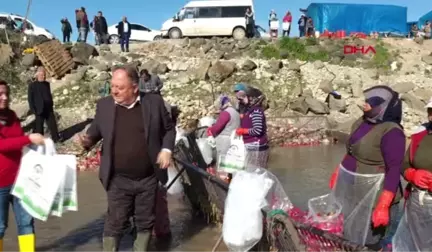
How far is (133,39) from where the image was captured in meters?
28.8

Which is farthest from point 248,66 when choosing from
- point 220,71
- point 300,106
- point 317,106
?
point 317,106

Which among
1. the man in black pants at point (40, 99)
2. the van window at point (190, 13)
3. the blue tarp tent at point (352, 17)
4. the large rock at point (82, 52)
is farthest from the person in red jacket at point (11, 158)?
the blue tarp tent at point (352, 17)

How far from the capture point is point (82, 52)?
19.4m

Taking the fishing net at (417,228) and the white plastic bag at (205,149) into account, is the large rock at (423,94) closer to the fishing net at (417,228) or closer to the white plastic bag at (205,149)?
the white plastic bag at (205,149)

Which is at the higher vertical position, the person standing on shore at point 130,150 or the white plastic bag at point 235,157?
the person standing on shore at point 130,150

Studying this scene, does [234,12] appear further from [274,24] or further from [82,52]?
[82,52]

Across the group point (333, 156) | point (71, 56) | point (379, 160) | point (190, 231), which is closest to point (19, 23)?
point (71, 56)

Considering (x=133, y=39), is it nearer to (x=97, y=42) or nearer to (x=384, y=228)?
(x=97, y=42)

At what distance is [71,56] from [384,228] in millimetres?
16808

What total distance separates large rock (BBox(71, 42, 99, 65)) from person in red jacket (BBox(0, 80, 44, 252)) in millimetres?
14940

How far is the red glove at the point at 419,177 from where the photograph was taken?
12.0 feet

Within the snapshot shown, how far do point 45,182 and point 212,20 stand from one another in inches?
873

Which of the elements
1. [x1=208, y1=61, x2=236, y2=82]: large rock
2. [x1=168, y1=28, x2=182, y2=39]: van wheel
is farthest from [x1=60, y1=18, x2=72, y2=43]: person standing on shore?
[x1=208, y1=61, x2=236, y2=82]: large rock

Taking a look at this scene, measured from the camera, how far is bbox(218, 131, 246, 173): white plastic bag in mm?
6250
